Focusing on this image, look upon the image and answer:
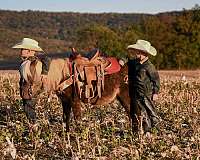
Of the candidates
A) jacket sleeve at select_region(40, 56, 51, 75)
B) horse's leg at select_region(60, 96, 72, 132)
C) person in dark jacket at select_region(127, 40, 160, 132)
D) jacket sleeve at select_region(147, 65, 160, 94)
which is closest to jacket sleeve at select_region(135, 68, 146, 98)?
person in dark jacket at select_region(127, 40, 160, 132)

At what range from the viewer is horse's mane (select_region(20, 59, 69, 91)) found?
9430 mm

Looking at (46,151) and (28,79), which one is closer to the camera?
(46,151)

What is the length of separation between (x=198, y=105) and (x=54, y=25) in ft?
442

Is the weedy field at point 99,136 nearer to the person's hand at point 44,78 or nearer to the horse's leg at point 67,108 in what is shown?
the horse's leg at point 67,108

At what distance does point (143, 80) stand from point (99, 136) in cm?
129

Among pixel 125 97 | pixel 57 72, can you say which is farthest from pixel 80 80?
pixel 125 97

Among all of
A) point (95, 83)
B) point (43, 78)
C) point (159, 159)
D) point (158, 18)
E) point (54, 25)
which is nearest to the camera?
point (159, 159)

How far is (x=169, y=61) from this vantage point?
A: 51.4 m

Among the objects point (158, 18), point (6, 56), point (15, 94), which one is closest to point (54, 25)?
point (6, 56)

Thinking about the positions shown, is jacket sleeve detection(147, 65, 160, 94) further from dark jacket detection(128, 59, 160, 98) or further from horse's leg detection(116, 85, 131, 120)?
horse's leg detection(116, 85, 131, 120)

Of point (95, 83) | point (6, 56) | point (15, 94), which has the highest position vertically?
point (95, 83)

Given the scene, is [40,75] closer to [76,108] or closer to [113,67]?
[76,108]

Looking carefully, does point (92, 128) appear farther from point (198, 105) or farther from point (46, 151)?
point (198, 105)

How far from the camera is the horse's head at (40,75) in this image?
9430mm
